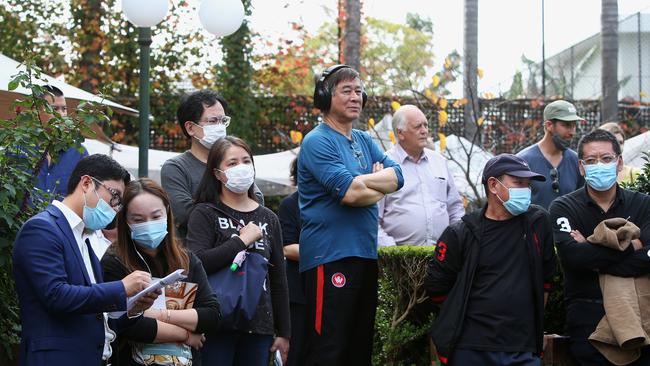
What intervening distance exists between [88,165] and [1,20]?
1903 centimetres

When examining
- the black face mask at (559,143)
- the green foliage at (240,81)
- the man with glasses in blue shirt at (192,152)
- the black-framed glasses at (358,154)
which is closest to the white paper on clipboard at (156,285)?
the man with glasses in blue shirt at (192,152)

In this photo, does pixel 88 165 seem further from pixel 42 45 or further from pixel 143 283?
pixel 42 45

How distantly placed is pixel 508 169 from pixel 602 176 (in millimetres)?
786

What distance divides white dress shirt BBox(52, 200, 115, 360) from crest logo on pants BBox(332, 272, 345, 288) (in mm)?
1729

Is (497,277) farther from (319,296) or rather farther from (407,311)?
(407,311)

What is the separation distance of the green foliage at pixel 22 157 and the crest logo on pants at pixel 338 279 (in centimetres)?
181

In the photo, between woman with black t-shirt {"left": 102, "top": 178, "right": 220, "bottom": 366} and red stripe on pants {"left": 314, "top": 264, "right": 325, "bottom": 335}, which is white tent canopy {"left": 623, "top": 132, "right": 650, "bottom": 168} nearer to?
red stripe on pants {"left": 314, "top": 264, "right": 325, "bottom": 335}

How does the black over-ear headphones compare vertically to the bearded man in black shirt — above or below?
above

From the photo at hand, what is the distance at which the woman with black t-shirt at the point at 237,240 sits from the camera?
661 cm

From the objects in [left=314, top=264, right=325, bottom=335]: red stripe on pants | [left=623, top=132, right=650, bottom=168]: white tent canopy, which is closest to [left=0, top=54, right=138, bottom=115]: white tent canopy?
[left=314, top=264, right=325, bottom=335]: red stripe on pants

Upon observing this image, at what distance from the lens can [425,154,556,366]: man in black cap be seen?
698 centimetres

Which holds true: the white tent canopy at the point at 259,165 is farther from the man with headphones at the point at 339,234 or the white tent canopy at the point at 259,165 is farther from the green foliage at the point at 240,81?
the man with headphones at the point at 339,234

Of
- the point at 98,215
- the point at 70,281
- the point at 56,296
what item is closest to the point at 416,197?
the point at 98,215

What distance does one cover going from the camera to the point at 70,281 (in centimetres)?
546
